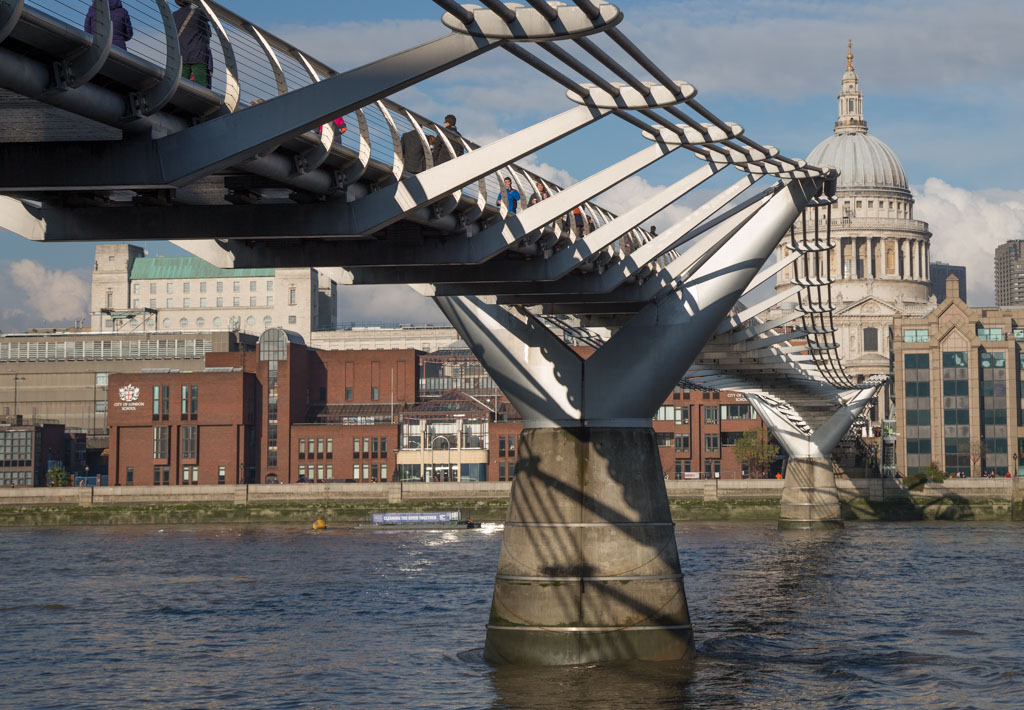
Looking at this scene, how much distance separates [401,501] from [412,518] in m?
10.3

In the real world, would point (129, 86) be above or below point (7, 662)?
above

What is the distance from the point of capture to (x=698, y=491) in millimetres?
99688

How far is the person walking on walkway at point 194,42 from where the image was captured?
15.6 metres

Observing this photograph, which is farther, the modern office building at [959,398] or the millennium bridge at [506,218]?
the modern office building at [959,398]

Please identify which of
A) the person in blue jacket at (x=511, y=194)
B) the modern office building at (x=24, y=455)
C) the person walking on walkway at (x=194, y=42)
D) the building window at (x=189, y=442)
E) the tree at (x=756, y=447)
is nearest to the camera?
the person walking on walkway at (x=194, y=42)

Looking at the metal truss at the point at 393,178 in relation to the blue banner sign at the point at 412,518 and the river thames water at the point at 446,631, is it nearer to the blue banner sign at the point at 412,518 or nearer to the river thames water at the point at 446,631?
the river thames water at the point at 446,631

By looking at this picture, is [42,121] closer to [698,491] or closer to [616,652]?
[616,652]

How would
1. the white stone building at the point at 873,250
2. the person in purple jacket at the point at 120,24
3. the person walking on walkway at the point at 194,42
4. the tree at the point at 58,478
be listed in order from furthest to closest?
the white stone building at the point at 873,250 < the tree at the point at 58,478 < the person walking on walkway at the point at 194,42 < the person in purple jacket at the point at 120,24

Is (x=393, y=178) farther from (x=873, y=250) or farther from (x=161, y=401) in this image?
(x=873, y=250)

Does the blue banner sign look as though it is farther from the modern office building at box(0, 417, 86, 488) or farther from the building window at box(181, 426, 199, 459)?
the modern office building at box(0, 417, 86, 488)

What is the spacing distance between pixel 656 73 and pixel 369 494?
8804 centimetres

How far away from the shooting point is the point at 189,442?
117688 millimetres

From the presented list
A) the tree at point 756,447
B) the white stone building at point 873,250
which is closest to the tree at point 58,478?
the tree at point 756,447

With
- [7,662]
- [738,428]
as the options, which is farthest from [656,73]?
[738,428]
